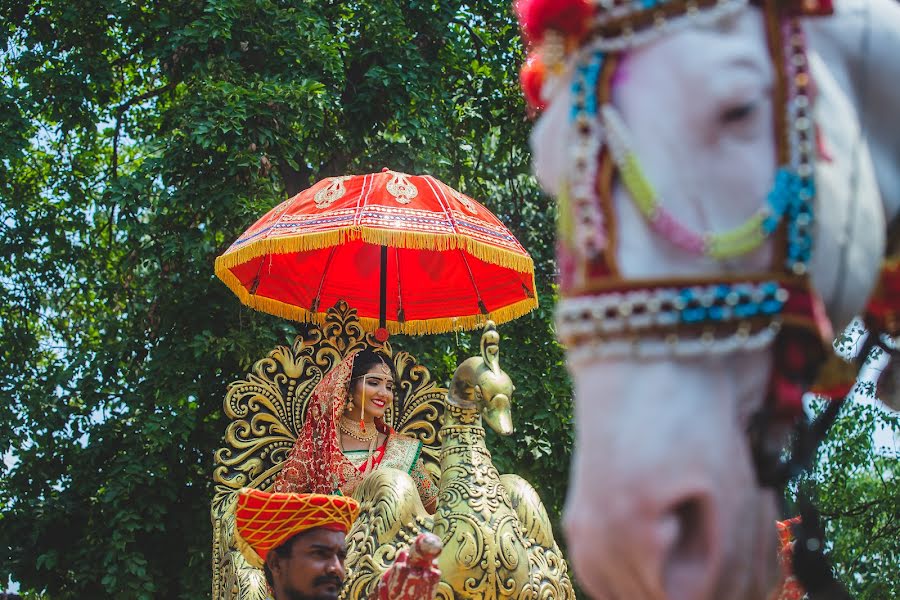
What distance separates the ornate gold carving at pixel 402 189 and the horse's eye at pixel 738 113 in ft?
15.5

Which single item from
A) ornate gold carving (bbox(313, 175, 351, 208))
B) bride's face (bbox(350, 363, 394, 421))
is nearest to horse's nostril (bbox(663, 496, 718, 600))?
bride's face (bbox(350, 363, 394, 421))

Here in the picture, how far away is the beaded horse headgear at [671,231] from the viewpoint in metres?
1.39

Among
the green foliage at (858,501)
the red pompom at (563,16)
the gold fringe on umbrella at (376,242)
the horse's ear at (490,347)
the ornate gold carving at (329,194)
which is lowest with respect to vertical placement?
the green foliage at (858,501)

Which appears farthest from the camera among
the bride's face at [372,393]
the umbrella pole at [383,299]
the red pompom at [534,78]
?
the umbrella pole at [383,299]

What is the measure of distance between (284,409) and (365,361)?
1.59 ft

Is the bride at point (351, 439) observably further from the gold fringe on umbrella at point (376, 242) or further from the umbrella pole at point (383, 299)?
the gold fringe on umbrella at point (376, 242)

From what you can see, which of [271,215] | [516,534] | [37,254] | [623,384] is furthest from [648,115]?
[37,254]

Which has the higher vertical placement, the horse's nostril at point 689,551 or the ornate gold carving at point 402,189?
the ornate gold carving at point 402,189

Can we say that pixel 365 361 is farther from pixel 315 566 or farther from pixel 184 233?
pixel 184 233

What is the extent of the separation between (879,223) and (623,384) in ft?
1.38

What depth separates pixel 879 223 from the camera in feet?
5.03

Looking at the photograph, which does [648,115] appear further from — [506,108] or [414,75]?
[506,108]

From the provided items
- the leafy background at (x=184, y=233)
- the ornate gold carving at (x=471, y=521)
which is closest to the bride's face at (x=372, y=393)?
the ornate gold carving at (x=471, y=521)

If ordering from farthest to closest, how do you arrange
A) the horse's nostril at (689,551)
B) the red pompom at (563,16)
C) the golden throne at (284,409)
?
the golden throne at (284,409)
the red pompom at (563,16)
the horse's nostril at (689,551)
